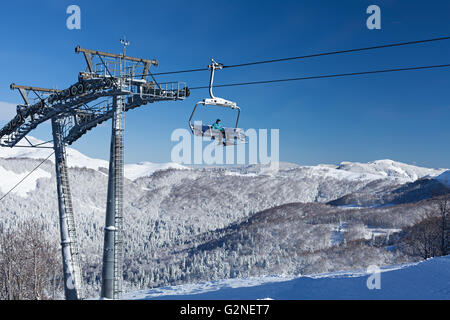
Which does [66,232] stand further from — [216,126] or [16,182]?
[16,182]

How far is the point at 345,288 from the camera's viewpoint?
16328 millimetres

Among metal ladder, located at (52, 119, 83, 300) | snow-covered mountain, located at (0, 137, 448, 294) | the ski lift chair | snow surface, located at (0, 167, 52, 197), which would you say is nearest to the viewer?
the ski lift chair

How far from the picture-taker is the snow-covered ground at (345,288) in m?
14.8

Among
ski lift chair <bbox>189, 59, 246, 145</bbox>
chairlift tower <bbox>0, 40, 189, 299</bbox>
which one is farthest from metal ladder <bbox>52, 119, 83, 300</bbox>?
ski lift chair <bbox>189, 59, 246, 145</bbox>

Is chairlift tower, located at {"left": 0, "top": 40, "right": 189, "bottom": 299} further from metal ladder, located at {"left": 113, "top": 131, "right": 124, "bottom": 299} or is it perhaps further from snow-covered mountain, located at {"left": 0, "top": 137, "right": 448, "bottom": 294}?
snow-covered mountain, located at {"left": 0, "top": 137, "right": 448, "bottom": 294}

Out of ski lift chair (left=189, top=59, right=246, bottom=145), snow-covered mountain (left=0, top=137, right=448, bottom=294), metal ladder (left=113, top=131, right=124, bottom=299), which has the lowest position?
snow-covered mountain (left=0, top=137, right=448, bottom=294)

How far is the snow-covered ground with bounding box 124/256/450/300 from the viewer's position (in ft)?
48.5

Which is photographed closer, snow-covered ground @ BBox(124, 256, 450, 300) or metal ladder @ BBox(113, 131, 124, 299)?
snow-covered ground @ BBox(124, 256, 450, 300)

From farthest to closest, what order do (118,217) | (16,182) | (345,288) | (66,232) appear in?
1. (16,182)
2. (66,232)
3. (345,288)
4. (118,217)

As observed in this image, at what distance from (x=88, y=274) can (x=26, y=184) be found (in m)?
90.7

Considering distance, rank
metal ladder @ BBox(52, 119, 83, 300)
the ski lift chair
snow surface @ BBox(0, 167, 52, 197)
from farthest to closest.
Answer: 1. snow surface @ BBox(0, 167, 52, 197)
2. metal ladder @ BBox(52, 119, 83, 300)
3. the ski lift chair

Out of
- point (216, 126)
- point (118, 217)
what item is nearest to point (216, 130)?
point (216, 126)
